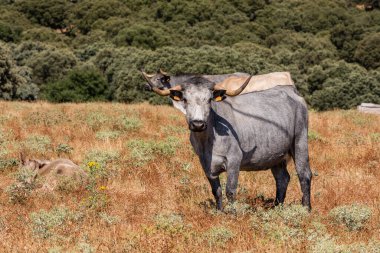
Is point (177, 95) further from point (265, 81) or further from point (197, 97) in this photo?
point (265, 81)

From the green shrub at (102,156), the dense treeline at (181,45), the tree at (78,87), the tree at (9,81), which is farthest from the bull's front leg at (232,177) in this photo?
the tree at (78,87)

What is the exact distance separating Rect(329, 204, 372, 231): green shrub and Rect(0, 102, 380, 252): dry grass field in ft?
0.06

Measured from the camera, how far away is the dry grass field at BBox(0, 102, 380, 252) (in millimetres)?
7488

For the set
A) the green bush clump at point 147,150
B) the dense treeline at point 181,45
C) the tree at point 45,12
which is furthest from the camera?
the tree at point 45,12

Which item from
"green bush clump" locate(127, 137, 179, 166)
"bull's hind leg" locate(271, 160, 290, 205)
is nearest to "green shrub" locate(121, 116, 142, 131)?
"green bush clump" locate(127, 137, 179, 166)

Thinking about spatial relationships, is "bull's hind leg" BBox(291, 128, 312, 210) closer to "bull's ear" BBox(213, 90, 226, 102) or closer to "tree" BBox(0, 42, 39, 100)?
"bull's ear" BBox(213, 90, 226, 102)

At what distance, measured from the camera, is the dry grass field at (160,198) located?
749 centimetres

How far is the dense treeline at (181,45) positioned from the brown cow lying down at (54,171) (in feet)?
133

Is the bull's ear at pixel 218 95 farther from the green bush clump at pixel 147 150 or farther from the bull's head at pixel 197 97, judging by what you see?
the green bush clump at pixel 147 150

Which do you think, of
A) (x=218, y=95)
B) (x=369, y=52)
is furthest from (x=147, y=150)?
(x=369, y=52)

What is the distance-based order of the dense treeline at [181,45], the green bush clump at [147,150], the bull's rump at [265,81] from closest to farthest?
the bull's rump at [265,81] → the green bush clump at [147,150] → the dense treeline at [181,45]

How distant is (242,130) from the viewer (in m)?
9.05

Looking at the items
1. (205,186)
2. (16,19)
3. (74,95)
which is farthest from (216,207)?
(16,19)

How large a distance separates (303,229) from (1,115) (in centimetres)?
1407
